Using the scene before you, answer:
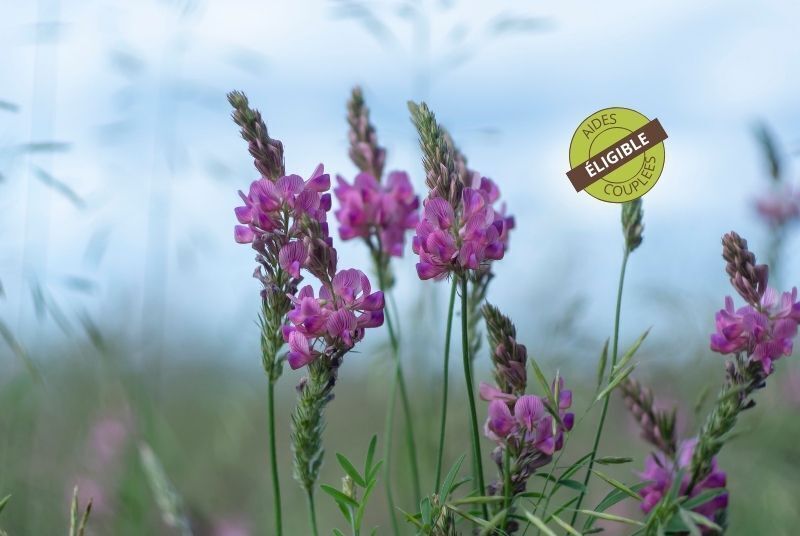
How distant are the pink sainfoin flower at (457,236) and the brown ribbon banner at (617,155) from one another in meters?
0.13

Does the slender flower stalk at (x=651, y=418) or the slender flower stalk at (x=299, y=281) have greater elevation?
the slender flower stalk at (x=299, y=281)

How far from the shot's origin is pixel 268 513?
10.9 feet

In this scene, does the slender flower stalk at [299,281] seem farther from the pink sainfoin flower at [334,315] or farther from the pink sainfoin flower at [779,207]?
the pink sainfoin flower at [779,207]

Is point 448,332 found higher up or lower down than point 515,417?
higher up

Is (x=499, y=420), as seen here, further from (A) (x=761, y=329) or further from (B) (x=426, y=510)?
(A) (x=761, y=329)

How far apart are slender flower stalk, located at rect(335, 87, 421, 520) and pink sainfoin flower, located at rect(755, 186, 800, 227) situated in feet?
5.83

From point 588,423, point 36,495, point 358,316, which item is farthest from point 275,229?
point 588,423

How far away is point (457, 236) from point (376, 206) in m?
0.47

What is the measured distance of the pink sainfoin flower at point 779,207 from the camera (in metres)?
3.06

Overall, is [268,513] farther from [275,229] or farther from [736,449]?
Result: [275,229]

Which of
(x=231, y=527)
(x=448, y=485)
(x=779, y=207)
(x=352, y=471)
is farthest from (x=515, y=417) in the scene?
(x=779, y=207)

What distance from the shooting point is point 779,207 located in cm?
313

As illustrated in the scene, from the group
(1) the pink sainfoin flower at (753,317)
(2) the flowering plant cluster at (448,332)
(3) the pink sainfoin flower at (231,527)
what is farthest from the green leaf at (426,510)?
(3) the pink sainfoin flower at (231,527)

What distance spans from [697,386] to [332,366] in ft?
8.02
